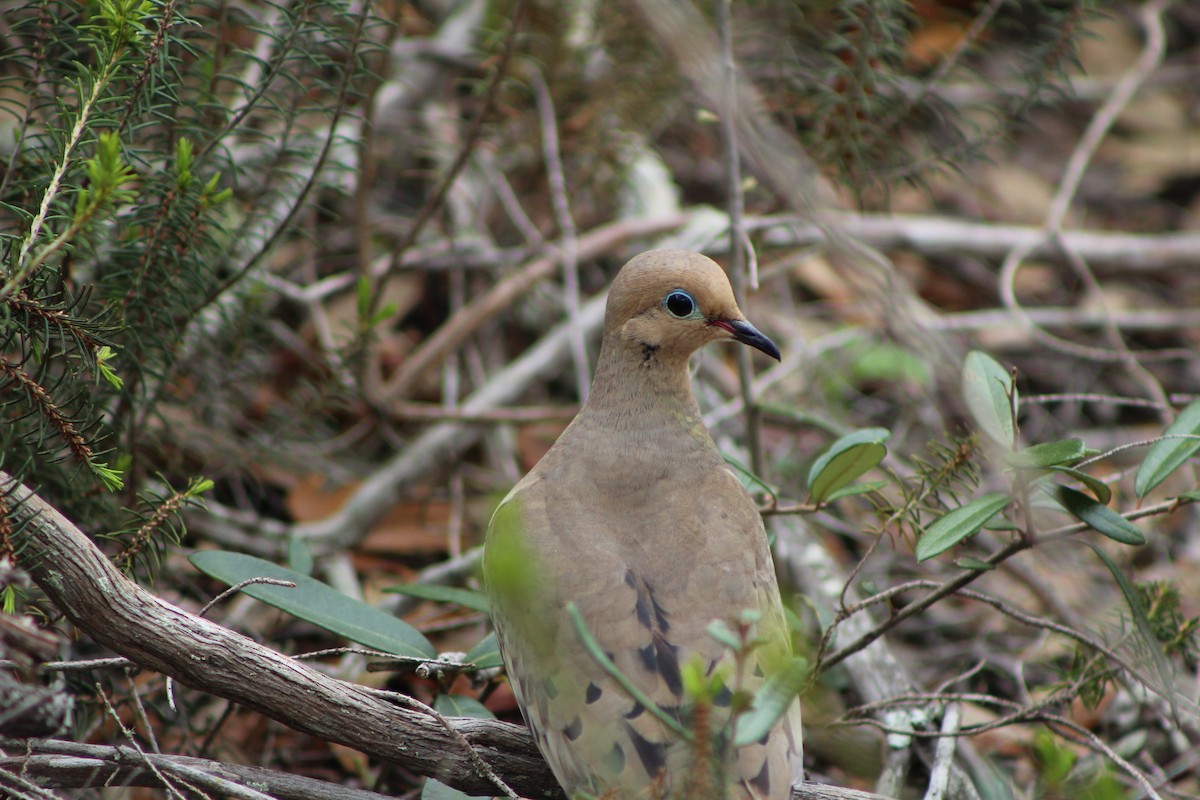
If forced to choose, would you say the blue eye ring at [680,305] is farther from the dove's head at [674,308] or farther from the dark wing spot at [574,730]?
the dark wing spot at [574,730]

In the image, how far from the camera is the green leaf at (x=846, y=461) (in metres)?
2.49

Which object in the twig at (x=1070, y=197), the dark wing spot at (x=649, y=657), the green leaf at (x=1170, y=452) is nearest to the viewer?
the dark wing spot at (x=649, y=657)

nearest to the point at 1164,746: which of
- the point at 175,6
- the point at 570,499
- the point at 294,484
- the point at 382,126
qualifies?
the point at 570,499

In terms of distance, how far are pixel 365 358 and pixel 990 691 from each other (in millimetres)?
2239

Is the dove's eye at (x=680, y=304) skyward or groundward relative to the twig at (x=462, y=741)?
skyward

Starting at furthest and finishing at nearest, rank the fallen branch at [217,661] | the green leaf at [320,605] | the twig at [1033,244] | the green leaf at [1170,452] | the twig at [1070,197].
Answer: the twig at [1033,244] < the twig at [1070,197] < the green leaf at [320,605] < the green leaf at [1170,452] < the fallen branch at [217,661]

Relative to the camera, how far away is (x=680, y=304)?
8.98 feet

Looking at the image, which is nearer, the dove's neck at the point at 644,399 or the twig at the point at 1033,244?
the dove's neck at the point at 644,399

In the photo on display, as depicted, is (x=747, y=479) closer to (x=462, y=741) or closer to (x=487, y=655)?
(x=487, y=655)

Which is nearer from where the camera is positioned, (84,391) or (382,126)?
(84,391)

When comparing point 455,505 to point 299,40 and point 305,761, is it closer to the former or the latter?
point 305,761

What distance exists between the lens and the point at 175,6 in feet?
7.34

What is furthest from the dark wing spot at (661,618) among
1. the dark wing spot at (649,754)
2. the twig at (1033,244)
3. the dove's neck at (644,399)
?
the twig at (1033,244)

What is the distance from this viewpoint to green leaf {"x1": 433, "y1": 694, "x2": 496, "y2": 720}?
247cm
